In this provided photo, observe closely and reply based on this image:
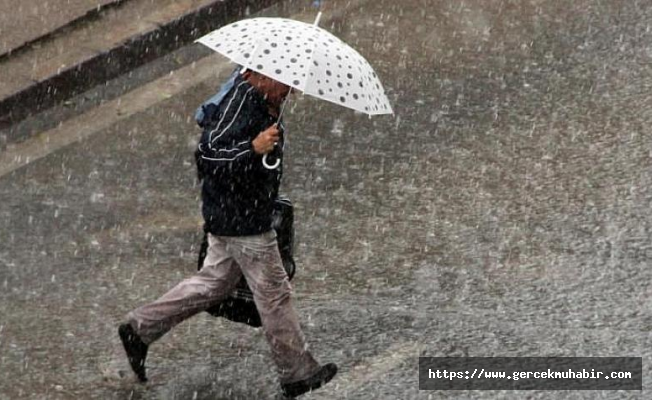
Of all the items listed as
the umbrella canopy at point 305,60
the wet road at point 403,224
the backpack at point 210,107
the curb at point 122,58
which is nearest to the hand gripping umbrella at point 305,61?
the umbrella canopy at point 305,60

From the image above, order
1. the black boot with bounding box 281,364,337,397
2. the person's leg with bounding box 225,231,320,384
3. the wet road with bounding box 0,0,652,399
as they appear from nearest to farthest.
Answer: the person's leg with bounding box 225,231,320,384 → the black boot with bounding box 281,364,337,397 → the wet road with bounding box 0,0,652,399

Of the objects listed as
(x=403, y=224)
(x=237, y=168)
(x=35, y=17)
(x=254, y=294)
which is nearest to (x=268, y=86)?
(x=237, y=168)

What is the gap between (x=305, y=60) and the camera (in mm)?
6445

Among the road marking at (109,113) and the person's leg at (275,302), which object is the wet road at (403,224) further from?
the person's leg at (275,302)

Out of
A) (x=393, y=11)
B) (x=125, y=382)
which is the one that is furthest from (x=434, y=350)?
(x=393, y=11)

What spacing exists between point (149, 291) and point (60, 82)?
8.68 feet

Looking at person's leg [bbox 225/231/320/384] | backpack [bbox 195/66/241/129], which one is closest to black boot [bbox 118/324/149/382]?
person's leg [bbox 225/231/320/384]

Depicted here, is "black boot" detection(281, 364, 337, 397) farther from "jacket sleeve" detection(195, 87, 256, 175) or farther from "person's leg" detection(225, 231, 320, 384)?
"jacket sleeve" detection(195, 87, 256, 175)

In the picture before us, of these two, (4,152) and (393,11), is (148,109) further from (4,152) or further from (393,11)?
(393,11)

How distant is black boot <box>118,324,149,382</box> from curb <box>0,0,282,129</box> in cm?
322

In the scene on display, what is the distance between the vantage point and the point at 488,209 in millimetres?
8867

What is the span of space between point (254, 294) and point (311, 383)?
48 centimetres

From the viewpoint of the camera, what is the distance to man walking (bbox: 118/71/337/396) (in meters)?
6.64

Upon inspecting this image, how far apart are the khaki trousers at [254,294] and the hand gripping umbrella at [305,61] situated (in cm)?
47
